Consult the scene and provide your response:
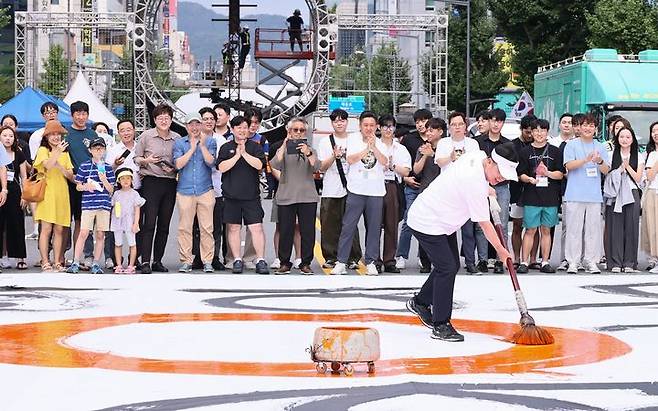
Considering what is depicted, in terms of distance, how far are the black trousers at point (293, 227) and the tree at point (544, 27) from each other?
115 ft

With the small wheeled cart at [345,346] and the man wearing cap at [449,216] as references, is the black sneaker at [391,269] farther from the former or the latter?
the small wheeled cart at [345,346]

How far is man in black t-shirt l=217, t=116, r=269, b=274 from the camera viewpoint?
52.2 ft

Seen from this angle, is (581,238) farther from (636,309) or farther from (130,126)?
(130,126)

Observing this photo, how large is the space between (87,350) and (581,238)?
8895 mm

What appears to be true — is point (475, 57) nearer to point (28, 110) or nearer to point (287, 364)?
point (28, 110)

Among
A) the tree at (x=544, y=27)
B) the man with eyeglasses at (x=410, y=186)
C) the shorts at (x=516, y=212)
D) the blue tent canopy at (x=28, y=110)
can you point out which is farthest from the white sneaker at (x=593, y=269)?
the tree at (x=544, y=27)

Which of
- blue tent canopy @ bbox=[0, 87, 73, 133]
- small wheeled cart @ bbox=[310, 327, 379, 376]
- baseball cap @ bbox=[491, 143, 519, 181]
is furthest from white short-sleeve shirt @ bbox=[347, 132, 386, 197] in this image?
blue tent canopy @ bbox=[0, 87, 73, 133]

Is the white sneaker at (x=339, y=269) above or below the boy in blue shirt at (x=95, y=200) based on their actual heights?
below

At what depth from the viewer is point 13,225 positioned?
637 inches

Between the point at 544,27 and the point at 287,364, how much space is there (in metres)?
43.9

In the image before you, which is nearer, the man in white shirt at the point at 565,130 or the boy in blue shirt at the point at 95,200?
the boy in blue shirt at the point at 95,200

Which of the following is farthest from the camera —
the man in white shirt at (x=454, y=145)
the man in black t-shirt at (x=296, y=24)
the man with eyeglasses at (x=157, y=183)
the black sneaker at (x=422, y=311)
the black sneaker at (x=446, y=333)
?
the man in black t-shirt at (x=296, y=24)

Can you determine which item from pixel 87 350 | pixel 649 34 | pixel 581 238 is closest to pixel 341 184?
pixel 581 238

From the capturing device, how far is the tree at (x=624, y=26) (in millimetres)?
45875
